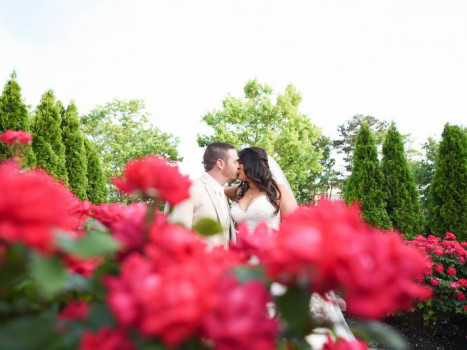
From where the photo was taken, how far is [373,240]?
48 cm

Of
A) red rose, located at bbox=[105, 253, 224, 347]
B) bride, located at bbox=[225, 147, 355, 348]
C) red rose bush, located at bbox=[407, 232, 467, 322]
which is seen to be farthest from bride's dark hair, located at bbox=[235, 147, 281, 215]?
red rose, located at bbox=[105, 253, 224, 347]

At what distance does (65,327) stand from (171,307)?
0.18m

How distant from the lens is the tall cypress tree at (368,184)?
1066 centimetres

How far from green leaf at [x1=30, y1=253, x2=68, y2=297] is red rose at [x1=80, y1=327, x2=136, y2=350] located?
0.24 ft

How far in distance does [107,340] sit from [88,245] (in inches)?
4.7

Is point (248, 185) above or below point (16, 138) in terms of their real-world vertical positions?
above

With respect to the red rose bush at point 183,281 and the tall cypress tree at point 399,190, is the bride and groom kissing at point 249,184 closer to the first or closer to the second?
the red rose bush at point 183,281

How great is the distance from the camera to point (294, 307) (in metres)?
0.48

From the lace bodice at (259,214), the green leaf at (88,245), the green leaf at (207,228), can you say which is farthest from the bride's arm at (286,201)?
the green leaf at (88,245)

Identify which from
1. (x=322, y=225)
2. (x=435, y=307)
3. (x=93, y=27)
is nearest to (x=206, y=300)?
(x=322, y=225)

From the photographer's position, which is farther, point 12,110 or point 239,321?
point 12,110

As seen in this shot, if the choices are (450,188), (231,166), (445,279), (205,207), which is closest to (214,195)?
(205,207)

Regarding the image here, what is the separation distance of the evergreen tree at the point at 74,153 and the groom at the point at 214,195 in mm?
9807

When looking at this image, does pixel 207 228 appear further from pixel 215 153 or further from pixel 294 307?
pixel 215 153
